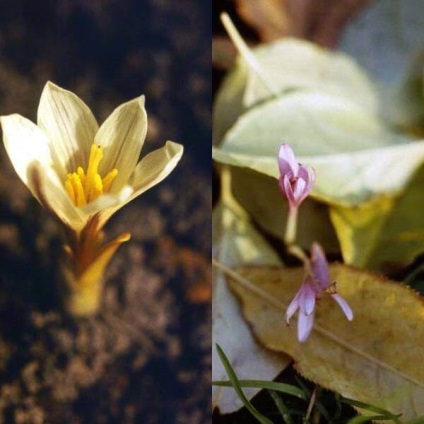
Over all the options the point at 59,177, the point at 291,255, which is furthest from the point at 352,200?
the point at 59,177

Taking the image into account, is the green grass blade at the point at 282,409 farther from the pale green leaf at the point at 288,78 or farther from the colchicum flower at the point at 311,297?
the pale green leaf at the point at 288,78

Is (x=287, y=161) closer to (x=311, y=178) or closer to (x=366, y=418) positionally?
(x=311, y=178)

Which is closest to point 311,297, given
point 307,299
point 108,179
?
point 307,299

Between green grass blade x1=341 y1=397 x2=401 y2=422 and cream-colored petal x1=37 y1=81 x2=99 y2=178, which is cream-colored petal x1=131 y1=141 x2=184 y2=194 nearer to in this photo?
cream-colored petal x1=37 y1=81 x2=99 y2=178

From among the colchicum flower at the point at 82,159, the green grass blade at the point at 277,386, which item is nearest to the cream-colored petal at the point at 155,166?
the colchicum flower at the point at 82,159

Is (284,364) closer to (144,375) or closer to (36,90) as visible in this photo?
(144,375)

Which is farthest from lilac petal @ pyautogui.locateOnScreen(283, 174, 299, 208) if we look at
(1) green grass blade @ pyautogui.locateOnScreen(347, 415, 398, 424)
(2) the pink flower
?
(1) green grass blade @ pyautogui.locateOnScreen(347, 415, 398, 424)
